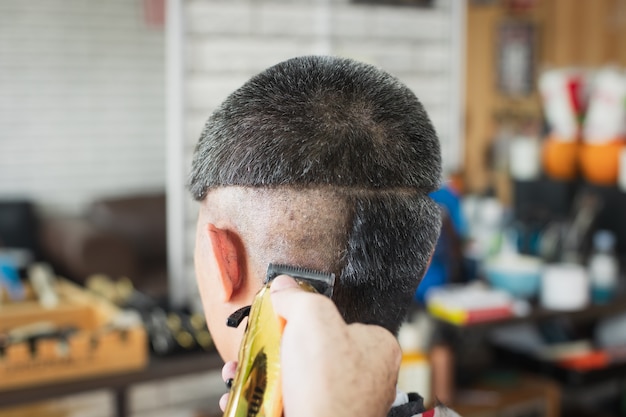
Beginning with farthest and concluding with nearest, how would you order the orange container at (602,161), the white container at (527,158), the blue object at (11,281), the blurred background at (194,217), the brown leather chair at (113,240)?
the brown leather chair at (113,240)
the white container at (527,158)
the orange container at (602,161)
the blue object at (11,281)
the blurred background at (194,217)

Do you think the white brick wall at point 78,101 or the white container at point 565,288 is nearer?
the white container at point 565,288

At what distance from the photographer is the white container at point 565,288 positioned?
2.56 metres

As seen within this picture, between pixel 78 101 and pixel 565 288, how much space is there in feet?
Answer: 10.2

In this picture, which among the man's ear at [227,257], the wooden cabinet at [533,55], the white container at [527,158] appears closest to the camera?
the man's ear at [227,257]

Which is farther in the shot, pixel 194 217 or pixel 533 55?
pixel 533 55

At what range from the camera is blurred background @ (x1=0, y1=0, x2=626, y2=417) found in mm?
2244

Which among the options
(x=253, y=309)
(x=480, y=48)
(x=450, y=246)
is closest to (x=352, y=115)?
(x=253, y=309)

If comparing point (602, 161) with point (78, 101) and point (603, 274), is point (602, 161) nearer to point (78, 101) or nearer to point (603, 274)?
point (603, 274)

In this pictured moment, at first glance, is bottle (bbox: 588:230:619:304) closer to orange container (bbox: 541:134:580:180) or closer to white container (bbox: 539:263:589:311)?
white container (bbox: 539:263:589:311)

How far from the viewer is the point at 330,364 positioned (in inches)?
20.1

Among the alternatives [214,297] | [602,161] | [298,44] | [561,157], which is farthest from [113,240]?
[214,297]

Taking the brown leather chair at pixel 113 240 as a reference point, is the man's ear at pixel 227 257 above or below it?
above

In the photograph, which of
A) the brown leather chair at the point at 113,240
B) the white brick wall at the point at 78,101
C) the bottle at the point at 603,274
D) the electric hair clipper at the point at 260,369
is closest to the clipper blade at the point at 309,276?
the electric hair clipper at the point at 260,369

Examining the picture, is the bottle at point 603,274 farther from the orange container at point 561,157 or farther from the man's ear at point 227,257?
the man's ear at point 227,257
